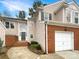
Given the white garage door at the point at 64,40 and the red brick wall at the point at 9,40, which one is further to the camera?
the red brick wall at the point at 9,40

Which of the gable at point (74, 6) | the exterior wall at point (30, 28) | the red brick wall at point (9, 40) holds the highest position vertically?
the gable at point (74, 6)

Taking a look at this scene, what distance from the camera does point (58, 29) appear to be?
18.4m

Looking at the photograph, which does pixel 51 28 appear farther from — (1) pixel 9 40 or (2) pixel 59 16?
A: (2) pixel 59 16

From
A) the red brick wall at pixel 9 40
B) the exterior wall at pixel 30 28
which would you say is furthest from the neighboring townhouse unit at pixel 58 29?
the red brick wall at pixel 9 40

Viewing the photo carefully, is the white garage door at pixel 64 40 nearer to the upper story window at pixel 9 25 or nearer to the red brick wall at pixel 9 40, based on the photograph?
the red brick wall at pixel 9 40

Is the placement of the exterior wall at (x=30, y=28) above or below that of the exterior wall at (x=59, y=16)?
below

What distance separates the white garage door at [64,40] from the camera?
18406mm

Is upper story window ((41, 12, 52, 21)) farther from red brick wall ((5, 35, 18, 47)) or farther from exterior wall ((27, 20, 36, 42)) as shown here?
red brick wall ((5, 35, 18, 47))

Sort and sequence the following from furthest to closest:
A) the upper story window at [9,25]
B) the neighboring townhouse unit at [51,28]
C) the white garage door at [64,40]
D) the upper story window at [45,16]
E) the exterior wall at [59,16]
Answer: the upper story window at [9,25] < the exterior wall at [59,16] < the upper story window at [45,16] < the white garage door at [64,40] < the neighboring townhouse unit at [51,28]

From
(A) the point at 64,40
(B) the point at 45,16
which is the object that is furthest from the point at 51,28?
(B) the point at 45,16

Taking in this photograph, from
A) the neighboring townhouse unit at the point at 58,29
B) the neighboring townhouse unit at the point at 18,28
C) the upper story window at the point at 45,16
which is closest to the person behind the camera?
the neighboring townhouse unit at the point at 58,29

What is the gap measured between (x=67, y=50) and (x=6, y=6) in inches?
1426

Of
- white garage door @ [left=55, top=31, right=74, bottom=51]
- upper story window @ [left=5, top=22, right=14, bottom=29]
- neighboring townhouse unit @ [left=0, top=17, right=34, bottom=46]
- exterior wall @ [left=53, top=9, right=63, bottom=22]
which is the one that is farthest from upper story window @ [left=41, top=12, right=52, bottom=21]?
upper story window @ [left=5, top=22, right=14, bottom=29]

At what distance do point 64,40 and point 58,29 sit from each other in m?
2.08
